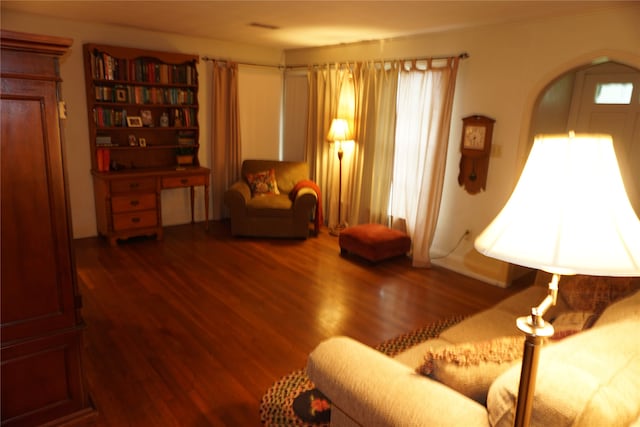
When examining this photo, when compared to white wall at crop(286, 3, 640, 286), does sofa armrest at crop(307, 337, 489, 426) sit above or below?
below

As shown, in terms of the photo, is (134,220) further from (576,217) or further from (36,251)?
(576,217)

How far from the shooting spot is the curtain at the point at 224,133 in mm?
5680

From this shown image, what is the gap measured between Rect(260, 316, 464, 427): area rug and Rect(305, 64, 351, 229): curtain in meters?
2.74

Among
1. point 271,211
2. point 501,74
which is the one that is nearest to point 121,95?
point 271,211

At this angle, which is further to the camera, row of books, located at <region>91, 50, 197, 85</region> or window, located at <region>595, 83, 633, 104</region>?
row of books, located at <region>91, 50, 197, 85</region>

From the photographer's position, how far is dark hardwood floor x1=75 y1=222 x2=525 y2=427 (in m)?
2.42

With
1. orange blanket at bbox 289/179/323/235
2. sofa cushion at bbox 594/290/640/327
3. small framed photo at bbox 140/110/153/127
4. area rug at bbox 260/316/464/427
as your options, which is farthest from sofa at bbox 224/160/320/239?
sofa cushion at bbox 594/290/640/327

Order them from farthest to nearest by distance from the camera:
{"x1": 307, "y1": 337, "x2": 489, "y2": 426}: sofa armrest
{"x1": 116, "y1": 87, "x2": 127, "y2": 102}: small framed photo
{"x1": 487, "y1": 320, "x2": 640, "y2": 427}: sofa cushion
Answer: {"x1": 116, "y1": 87, "x2": 127, "y2": 102}: small framed photo, {"x1": 307, "y1": 337, "x2": 489, "y2": 426}: sofa armrest, {"x1": 487, "y1": 320, "x2": 640, "y2": 427}: sofa cushion

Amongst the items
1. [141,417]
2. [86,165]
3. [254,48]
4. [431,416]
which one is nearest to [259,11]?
[254,48]

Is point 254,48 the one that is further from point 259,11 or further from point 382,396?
point 382,396

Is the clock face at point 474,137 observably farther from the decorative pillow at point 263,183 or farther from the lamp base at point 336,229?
the decorative pillow at point 263,183

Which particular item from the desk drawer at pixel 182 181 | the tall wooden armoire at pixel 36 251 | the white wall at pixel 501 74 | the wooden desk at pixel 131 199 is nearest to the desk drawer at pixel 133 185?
the wooden desk at pixel 131 199

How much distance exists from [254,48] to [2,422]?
5.18m

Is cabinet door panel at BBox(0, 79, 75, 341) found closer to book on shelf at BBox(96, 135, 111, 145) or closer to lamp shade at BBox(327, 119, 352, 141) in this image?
book on shelf at BBox(96, 135, 111, 145)
